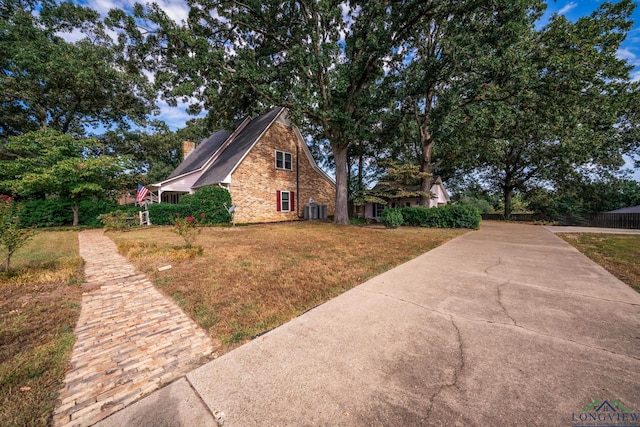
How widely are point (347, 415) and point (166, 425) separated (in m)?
1.25

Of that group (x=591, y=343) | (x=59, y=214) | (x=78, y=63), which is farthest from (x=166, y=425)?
(x=78, y=63)

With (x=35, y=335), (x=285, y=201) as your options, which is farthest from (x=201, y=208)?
(x=35, y=335)

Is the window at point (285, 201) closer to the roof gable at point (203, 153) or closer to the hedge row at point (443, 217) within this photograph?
the roof gable at point (203, 153)

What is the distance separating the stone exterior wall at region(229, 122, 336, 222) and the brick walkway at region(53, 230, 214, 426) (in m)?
11.5

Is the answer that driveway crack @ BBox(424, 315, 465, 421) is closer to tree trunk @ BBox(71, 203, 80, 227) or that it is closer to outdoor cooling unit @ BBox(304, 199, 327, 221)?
outdoor cooling unit @ BBox(304, 199, 327, 221)

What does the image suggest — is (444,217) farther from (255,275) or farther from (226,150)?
(226,150)

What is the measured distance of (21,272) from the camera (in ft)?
14.9

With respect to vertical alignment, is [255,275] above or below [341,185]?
below

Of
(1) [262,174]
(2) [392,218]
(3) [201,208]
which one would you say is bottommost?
(2) [392,218]

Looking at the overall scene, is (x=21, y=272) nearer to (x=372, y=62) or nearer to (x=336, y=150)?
(x=336, y=150)

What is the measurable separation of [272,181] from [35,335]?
47.6 feet

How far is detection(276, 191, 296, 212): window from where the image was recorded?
1684cm

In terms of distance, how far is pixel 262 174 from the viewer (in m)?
15.9

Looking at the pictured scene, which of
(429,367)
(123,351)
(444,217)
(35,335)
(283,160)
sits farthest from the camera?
(283,160)
